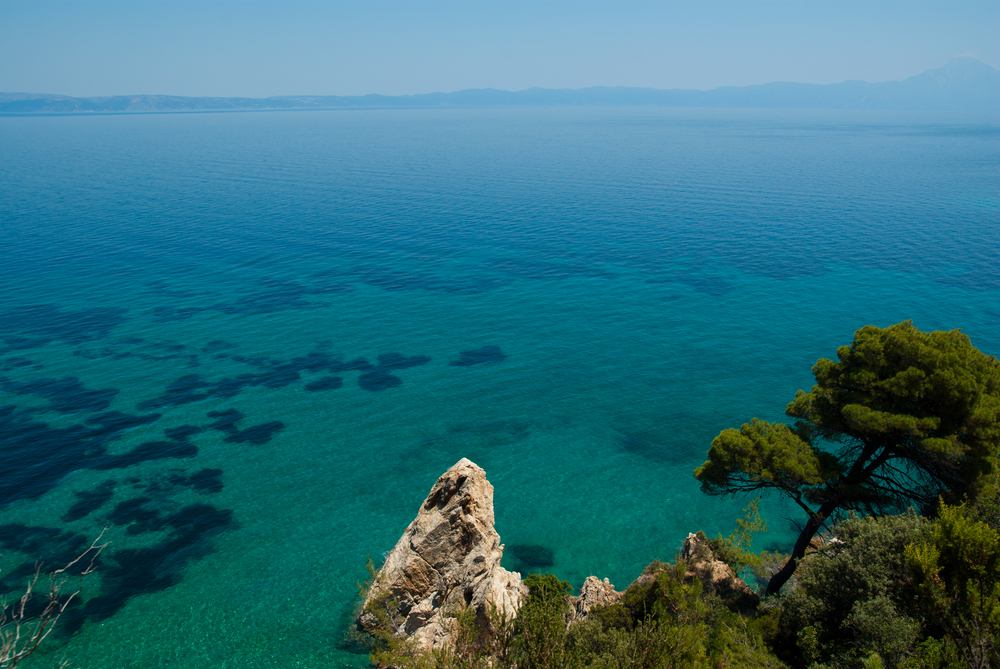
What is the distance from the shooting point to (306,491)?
37.1m

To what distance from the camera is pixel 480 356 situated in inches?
2154

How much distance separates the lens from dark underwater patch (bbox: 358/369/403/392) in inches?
1944

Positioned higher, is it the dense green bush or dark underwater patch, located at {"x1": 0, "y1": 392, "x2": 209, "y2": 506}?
the dense green bush

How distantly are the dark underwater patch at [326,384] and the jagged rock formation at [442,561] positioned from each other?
24.1m

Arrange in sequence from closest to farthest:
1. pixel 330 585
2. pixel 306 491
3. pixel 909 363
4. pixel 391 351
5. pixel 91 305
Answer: pixel 909 363
pixel 330 585
pixel 306 491
pixel 391 351
pixel 91 305

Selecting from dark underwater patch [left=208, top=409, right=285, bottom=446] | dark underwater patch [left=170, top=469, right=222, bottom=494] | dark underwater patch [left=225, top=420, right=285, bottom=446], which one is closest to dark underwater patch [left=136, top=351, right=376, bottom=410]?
dark underwater patch [left=208, top=409, right=285, bottom=446]

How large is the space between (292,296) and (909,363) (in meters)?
60.4

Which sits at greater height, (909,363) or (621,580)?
(909,363)

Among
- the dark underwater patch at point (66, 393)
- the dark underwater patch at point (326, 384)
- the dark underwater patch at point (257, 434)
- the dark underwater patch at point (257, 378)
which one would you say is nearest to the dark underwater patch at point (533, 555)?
the dark underwater patch at point (257, 434)

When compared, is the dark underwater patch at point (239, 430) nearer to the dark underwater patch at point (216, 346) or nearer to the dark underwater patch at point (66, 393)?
the dark underwater patch at point (66, 393)

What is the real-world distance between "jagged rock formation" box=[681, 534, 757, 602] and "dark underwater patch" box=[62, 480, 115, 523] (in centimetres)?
3368

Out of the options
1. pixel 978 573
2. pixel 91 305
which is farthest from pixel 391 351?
pixel 978 573

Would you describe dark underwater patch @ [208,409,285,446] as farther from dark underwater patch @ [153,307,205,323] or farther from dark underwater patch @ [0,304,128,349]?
dark underwater patch @ [0,304,128,349]

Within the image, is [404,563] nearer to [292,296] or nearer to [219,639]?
[219,639]
